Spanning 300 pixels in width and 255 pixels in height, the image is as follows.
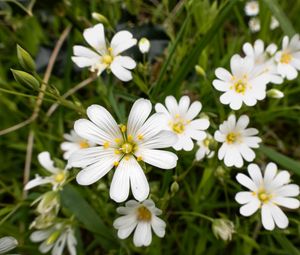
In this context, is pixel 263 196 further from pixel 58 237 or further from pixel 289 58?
pixel 58 237

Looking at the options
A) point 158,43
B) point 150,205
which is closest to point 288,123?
point 158,43

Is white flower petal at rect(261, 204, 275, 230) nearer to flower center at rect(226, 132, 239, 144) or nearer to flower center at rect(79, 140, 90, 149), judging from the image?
flower center at rect(226, 132, 239, 144)

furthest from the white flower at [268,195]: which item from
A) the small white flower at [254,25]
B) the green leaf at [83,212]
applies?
the small white flower at [254,25]

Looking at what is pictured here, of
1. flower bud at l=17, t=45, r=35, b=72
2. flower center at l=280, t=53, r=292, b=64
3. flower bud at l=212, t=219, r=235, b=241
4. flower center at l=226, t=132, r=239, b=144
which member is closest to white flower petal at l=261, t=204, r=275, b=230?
flower bud at l=212, t=219, r=235, b=241

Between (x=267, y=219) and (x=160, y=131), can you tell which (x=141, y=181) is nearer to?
(x=160, y=131)

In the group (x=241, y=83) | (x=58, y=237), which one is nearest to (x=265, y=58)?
(x=241, y=83)

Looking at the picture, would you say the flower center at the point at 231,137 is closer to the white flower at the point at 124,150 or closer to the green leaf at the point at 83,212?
the white flower at the point at 124,150
